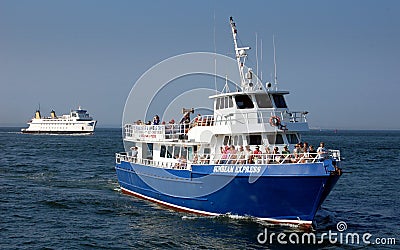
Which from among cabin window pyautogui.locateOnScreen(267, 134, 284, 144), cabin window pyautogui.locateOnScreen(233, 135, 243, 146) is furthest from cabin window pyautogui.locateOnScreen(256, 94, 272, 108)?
cabin window pyautogui.locateOnScreen(233, 135, 243, 146)

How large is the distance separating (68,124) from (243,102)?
13548 centimetres

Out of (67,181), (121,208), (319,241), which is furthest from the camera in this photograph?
(67,181)

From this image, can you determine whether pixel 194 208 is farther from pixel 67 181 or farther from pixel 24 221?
pixel 67 181

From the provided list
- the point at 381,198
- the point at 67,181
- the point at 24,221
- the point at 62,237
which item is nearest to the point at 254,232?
the point at 62,237

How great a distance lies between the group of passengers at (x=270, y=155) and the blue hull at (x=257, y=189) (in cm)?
48

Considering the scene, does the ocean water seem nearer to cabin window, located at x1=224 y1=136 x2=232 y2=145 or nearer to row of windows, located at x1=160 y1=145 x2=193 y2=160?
row of windows, located at x1=160 y1=145 x2=193 y2=160

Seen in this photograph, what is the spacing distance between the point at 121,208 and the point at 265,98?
11207 mm

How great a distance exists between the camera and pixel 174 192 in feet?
90.1

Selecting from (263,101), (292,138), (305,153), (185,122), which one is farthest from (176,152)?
(305,153)

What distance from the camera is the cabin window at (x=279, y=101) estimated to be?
26.3 m

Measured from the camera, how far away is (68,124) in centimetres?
15400

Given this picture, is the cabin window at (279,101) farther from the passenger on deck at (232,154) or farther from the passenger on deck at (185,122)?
the passenger on deck at (185,122)

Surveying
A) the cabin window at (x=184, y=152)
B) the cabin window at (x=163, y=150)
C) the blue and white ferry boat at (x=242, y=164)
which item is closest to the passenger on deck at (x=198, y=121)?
the blue and white ferry boat at (x=242, y=164)

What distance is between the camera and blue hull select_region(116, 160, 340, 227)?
21766 mm
